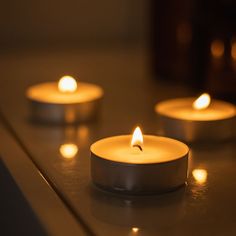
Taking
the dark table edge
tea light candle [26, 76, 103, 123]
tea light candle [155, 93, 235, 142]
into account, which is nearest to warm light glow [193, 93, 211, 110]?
tea light candle [155, 93, 235, 142]

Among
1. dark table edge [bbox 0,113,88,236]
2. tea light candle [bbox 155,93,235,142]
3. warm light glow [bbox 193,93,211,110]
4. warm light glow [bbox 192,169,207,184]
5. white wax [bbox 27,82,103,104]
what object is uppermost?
warm light glow [bbox 193,93,211,110]

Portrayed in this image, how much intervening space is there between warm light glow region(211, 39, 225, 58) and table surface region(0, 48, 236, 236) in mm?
104

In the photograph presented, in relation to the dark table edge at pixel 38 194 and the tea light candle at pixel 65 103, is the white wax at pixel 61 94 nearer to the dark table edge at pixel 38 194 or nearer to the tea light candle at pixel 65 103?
the tea light candle at pixel 65 103

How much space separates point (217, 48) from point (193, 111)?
355 millimetres

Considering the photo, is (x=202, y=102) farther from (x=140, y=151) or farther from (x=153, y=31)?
(x=153, y=31)

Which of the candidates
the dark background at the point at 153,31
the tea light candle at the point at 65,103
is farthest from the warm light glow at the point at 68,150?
the dark background at the point at 153,31

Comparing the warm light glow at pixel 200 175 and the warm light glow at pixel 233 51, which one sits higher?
the warm light glow at pixel 233 51

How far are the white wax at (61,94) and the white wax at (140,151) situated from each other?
0.79 feet

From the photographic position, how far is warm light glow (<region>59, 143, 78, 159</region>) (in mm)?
904

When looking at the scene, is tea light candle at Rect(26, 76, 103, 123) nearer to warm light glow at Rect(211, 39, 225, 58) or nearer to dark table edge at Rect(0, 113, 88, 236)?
dark table edge at Rect(0, 113, 88, 236)

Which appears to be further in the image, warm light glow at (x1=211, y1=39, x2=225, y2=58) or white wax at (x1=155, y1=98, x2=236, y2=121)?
warm light glow at (x1=211, y1=39, x2=225, y2=58)

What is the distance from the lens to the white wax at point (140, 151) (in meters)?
0.77

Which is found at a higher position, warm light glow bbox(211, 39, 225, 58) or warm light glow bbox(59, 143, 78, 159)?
warm light glow bbox(211, 39, 225, 58)

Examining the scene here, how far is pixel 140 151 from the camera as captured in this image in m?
0.80
